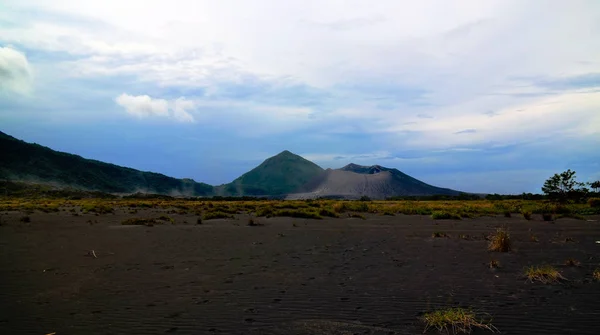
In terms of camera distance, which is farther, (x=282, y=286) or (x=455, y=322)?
(x=282, y=286)

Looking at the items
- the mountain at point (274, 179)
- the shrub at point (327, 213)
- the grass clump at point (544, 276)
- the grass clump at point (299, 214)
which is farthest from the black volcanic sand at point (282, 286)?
the mountain at point (274, 179)

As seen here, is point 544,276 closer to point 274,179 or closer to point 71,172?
point 71,172

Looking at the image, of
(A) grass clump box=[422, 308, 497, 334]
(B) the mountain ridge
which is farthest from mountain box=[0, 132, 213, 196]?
(A) grass clump box=[422, 308, 497, 334]

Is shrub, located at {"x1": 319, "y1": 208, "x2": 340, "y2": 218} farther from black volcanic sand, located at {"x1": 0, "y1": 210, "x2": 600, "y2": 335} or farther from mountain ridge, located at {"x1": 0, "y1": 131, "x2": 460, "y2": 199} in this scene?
mountain ridge, located at {"x1": 0, "y1": 131, "x2": 460, "y2": 199}

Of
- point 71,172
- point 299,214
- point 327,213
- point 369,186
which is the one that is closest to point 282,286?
point 299,214

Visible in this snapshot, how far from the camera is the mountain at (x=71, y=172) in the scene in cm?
10444

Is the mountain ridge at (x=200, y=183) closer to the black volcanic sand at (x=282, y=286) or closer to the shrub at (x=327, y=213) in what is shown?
the shrub at (x=327, y=213)

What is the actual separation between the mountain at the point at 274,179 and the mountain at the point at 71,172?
25955 mm

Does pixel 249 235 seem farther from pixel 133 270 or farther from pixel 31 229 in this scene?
pixel 31 229

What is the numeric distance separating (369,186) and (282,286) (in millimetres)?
139638

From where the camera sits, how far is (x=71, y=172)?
11562cm

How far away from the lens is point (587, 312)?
6.36m

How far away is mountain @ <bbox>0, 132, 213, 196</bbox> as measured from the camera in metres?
104

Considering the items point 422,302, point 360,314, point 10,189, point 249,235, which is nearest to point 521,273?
point 422,302
